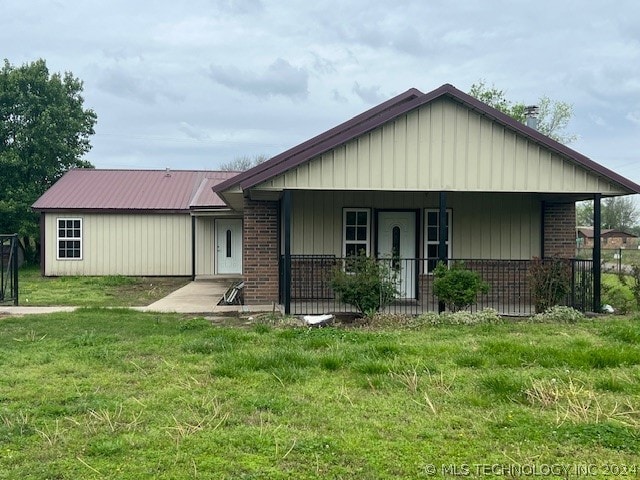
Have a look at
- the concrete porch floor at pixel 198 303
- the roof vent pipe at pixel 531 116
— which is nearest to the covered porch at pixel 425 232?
the concrete porch floor at pixel 198 303

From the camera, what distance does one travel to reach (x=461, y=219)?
40.9 feet

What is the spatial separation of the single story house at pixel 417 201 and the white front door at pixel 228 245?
1729 millimetres

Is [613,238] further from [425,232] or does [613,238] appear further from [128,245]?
[425,232]

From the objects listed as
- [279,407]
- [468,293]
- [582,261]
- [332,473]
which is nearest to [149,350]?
[279,407]

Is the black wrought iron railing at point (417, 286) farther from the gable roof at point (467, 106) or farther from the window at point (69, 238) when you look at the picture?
the window at point (69, 238)

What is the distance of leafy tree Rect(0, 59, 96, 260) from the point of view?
82.9 ft

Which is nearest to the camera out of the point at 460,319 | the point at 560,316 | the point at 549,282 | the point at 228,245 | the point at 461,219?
the point at 460,319

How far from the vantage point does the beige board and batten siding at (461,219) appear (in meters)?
12.3

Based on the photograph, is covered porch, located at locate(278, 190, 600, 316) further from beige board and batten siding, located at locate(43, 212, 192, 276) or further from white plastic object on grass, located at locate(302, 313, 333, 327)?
beige board and batten siding, located at locate(43, 212, 192, 276)

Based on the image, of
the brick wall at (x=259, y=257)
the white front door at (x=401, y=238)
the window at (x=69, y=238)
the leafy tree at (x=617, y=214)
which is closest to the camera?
the brick wall at (x=259, y=257)

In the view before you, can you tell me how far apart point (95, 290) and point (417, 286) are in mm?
9210

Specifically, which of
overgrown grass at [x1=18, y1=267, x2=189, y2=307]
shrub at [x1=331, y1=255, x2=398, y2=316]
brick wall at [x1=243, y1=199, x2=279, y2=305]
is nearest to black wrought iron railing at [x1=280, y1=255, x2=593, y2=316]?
brick wall at [x1=243, y1=199, x2=279, y2=305]

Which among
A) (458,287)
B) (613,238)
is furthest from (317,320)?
(613,238)

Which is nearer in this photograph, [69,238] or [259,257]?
[259,257]
